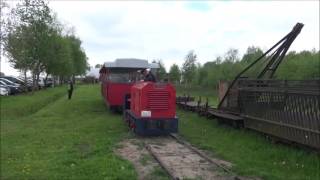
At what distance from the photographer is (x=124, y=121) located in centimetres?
2312

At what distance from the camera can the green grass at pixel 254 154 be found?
11875mm

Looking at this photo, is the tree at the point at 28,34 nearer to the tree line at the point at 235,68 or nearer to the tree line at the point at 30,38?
the tree line at the point at 30,38

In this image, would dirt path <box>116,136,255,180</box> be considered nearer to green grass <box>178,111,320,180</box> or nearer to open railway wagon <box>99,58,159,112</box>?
green grass <box>178,111,320,180</box>

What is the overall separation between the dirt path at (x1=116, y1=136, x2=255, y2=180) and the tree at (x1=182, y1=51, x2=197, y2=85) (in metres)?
54.7

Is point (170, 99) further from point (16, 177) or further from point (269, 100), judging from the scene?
point (16, 177)

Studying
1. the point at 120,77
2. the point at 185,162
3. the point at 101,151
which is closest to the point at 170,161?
the point at 185,162

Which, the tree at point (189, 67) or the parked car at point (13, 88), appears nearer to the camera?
the parked car at point (13, 88)

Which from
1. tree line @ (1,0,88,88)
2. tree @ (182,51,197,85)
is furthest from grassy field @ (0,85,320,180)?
tree @ (182,51,197,85)

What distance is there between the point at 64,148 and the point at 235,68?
42.3m

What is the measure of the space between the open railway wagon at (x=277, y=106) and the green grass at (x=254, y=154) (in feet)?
1.16

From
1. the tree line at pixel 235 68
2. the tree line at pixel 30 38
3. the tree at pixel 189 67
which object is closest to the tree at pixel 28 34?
the tree line at pixel 30 38

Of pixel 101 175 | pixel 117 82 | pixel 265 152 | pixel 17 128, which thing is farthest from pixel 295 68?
pixel 101 175

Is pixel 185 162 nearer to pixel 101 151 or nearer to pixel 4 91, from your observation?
pixel 101 151

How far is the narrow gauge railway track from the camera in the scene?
456 inches
